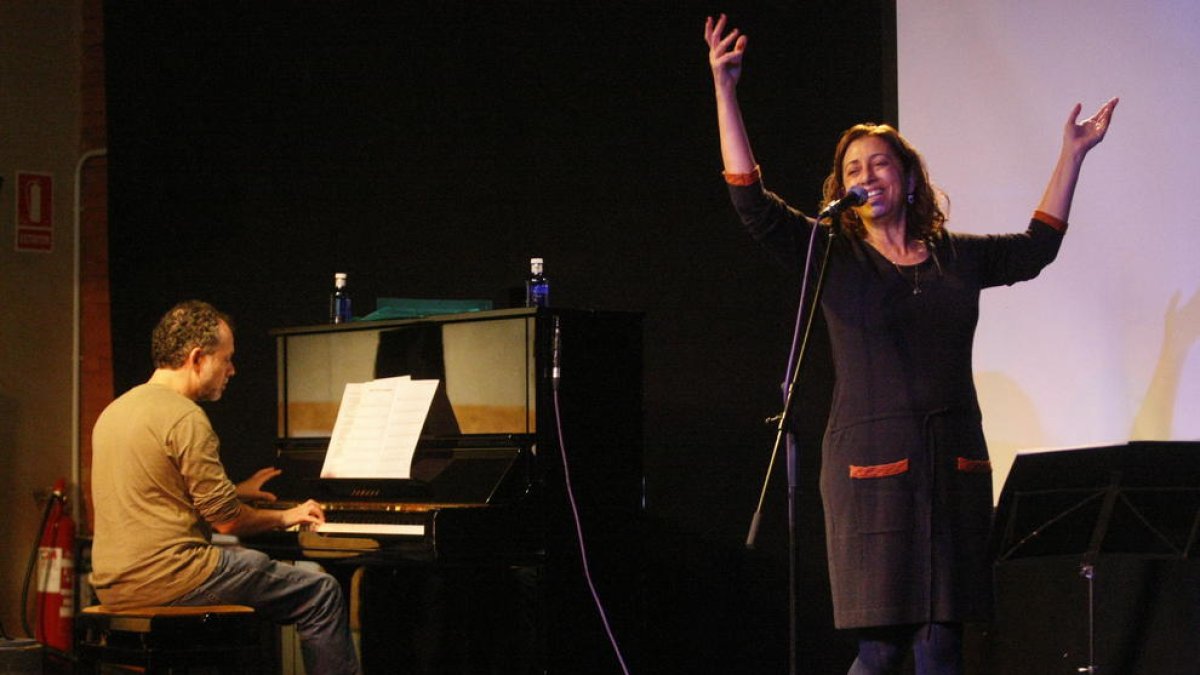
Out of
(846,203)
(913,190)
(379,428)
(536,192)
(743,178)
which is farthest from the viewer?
(536,192)

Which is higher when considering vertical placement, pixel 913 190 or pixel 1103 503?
pixel 913 190

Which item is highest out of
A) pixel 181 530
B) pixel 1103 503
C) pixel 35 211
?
pixel 35 211

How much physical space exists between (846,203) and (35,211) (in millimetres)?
5426

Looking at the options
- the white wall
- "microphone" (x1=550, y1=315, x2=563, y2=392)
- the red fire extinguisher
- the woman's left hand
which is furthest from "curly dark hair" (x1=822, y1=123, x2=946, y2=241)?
the white wall

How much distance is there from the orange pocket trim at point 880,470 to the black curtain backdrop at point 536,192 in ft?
5.55

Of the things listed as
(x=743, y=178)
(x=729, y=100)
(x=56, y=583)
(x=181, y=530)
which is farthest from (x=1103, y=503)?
(x=56, y=583)

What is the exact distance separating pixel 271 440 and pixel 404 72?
1.72 metres

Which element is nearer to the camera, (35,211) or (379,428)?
(379,428)

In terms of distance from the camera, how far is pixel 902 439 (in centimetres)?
283

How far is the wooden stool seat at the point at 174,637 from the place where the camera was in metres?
4.03

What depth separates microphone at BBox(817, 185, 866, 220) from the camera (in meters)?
2.80

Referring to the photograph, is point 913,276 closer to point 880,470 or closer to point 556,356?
point 880,470

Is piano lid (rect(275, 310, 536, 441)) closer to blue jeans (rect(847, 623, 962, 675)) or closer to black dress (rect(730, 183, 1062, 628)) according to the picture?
black dress (rect(730, 183, 1062, 628))

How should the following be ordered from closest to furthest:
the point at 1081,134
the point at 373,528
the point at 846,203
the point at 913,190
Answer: the point at 846,203
the point at 913,190
the point at 1081,134
the point at 373,528
